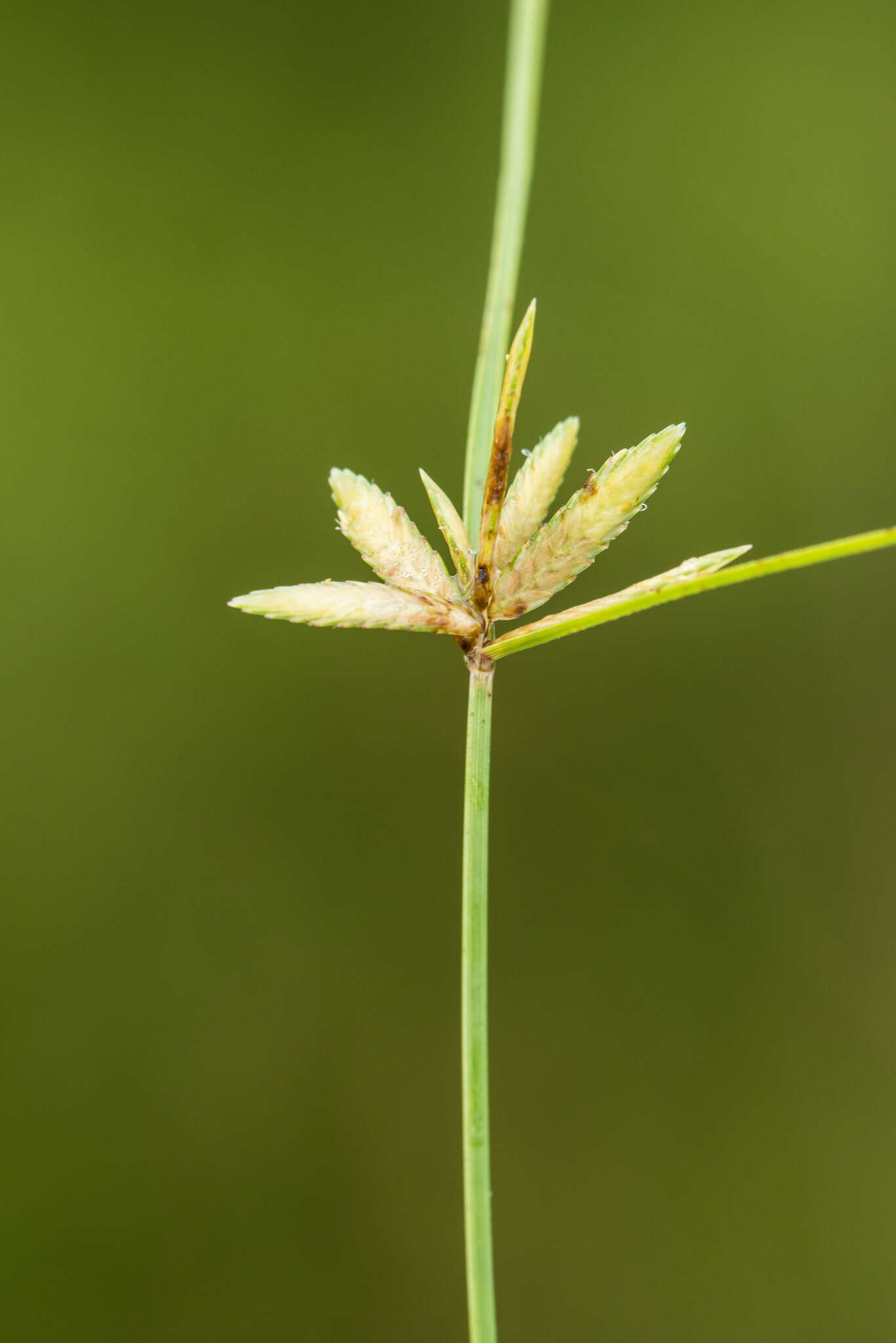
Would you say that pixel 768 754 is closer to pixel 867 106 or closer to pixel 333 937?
pixel 333 937

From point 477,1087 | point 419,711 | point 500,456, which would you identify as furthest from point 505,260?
point 419,711

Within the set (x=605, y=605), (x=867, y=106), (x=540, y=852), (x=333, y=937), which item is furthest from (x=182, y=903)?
(x=867, y=106)

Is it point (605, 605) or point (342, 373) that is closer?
point (605, 605)

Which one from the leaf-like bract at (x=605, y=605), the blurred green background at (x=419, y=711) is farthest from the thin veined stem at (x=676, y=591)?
the blurred green background at (x=419, y=711)

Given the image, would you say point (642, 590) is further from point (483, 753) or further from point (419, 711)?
point (419, 711)

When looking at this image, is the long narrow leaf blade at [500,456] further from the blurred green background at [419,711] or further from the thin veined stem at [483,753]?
the blurred green background at [419,711]

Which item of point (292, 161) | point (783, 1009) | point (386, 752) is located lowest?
point (783, 1009)

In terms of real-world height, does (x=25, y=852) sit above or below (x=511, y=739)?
below

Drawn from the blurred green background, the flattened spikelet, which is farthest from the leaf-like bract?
the blurred green background
